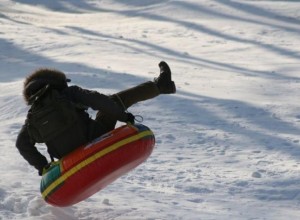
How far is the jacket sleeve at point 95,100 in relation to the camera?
4707mm

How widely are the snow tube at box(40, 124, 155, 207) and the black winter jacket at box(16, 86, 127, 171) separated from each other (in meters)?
0.13

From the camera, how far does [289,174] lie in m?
5.90

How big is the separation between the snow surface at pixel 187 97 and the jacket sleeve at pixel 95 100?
0.78 meters

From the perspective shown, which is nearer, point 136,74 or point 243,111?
point 243,111

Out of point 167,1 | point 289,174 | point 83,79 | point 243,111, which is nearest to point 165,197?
point 289,174

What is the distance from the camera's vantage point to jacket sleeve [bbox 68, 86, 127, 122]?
471cm

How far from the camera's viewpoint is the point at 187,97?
878 cm

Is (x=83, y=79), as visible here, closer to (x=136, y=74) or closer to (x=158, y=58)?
(x=136, y=74)

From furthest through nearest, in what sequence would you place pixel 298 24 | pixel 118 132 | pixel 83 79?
pixel 298 24, pixel 83 79, pixel 118 132

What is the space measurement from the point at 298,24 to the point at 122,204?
10.1 m

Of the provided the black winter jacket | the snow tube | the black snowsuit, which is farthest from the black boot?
the snow tube

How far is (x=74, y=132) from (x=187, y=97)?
4087 millimetres

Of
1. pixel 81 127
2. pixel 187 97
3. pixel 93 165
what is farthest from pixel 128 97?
pixel 187 97

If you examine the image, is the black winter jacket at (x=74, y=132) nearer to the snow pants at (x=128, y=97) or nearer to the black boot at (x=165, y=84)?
the snow pants at (x=128, y=97)
